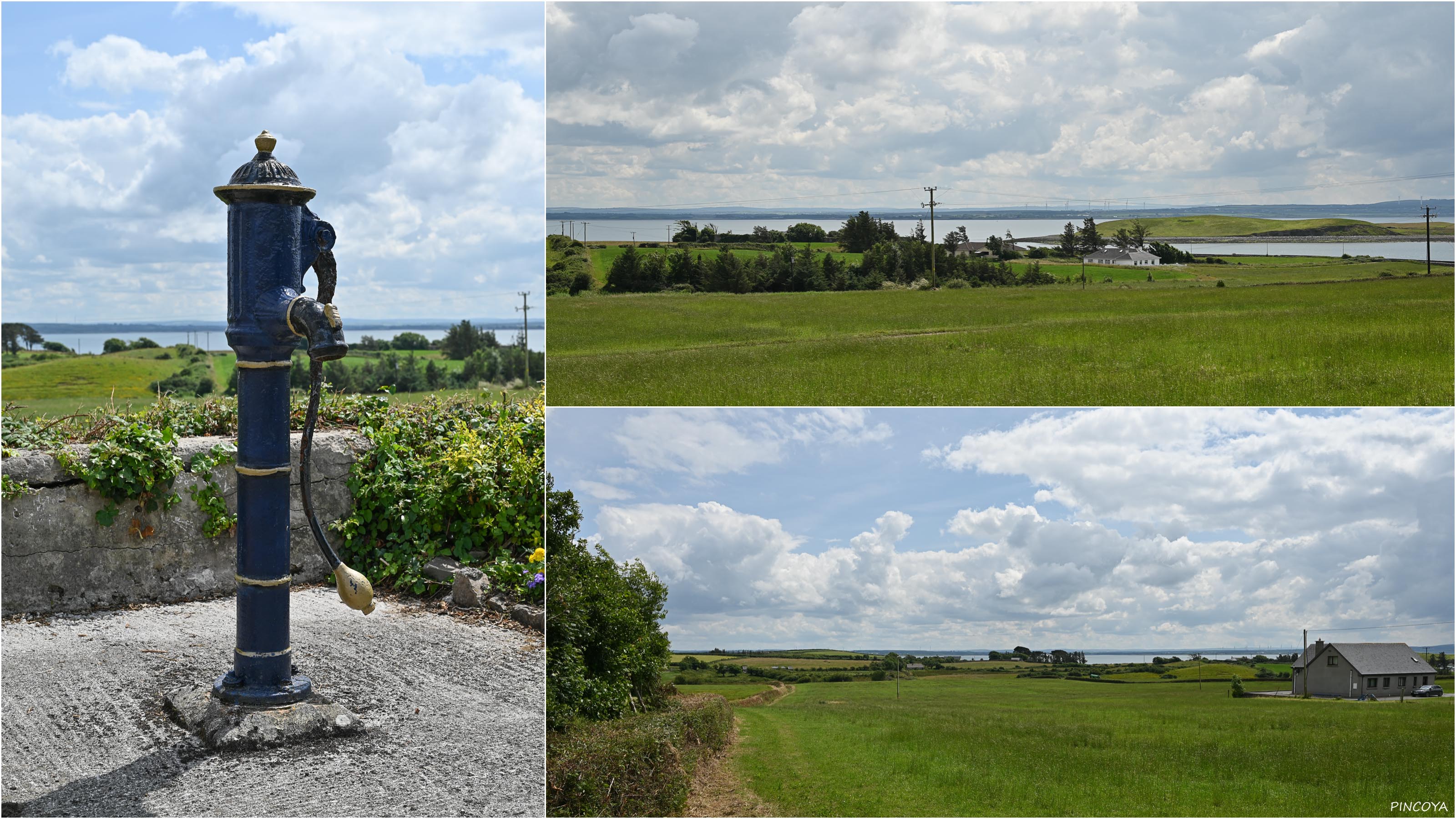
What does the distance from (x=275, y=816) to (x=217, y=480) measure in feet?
13.1

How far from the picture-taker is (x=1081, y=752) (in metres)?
4.87

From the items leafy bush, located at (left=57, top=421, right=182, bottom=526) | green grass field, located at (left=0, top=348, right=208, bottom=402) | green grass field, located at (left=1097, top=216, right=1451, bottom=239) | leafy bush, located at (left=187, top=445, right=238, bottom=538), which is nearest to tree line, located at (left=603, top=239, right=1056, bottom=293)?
green grass field, located at (left=1097, top=216, right=1451, bottom=239)

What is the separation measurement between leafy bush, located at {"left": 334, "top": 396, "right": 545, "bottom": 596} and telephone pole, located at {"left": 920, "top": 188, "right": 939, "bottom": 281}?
2.98m

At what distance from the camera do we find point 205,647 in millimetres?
5602

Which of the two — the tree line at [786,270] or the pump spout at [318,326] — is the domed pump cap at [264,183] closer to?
the pump spout at [318,326]

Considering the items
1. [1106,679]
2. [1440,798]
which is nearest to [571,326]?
[1106,679]

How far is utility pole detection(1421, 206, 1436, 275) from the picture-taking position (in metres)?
5.43

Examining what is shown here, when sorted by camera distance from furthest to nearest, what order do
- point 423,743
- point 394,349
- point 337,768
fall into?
point 394,349
point 423,743
point 337,768

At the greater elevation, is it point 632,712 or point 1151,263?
point 1151,263

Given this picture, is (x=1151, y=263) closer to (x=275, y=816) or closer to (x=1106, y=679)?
(x=1106, y=679)

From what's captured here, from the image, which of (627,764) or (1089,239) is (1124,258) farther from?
(627,764)

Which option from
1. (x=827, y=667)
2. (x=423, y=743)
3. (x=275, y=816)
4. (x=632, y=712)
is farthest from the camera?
(x=827, y=667)

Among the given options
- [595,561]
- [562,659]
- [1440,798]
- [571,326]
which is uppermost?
[571,326]

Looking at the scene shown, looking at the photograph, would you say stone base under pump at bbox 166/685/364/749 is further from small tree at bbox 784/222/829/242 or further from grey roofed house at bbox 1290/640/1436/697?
grey roofed house at bbox 1290/640/1436/697
